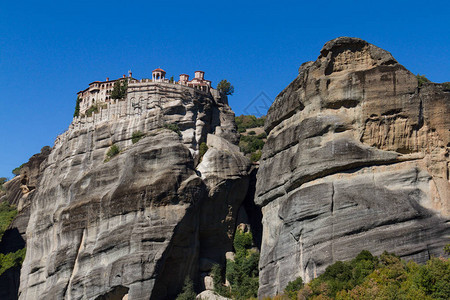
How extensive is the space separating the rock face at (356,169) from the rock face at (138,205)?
834cm

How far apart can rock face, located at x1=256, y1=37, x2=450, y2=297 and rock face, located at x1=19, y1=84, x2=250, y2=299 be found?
27.4 feet

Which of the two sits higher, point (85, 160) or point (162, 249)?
point (85, 160)

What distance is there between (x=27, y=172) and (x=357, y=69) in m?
40.2

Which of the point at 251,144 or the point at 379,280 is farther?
the point at 251,144

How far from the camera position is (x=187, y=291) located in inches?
2318

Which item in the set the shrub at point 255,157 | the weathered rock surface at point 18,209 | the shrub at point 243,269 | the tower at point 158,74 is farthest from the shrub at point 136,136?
the weathered rock surface at point 18,209

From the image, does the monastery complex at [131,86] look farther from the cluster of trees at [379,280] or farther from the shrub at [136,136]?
the cluster of trees at [379,280]

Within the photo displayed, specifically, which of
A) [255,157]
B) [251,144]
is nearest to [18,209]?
[251,144]

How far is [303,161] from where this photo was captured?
51062mm

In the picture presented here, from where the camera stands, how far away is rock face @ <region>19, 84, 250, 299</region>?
192 feet

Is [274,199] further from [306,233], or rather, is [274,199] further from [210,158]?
[210,158]

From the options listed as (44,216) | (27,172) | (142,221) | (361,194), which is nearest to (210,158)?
(142,221)

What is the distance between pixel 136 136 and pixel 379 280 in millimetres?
28233

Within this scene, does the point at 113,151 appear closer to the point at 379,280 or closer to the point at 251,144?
the point at 251,144
